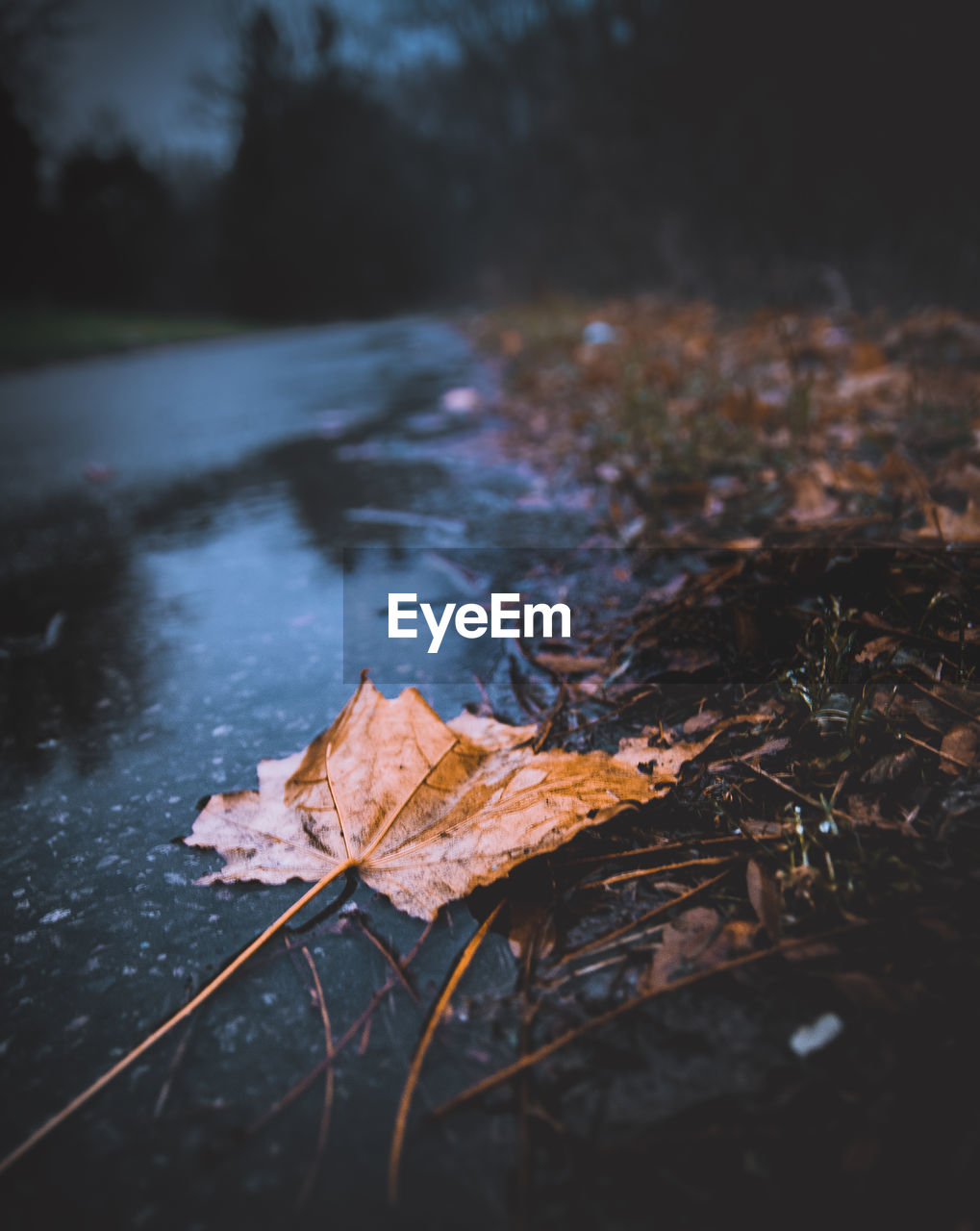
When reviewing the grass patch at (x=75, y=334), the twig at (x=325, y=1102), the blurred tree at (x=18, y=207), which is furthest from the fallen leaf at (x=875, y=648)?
the blurred tree at (x=18, y=207)

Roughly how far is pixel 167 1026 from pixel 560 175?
42.6 feet

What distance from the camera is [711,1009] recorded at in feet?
2.01

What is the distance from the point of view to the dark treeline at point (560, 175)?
412 cm

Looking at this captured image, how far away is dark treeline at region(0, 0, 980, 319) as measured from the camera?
4.12 metres

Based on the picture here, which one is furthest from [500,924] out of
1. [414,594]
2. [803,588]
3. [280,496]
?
[280,496]

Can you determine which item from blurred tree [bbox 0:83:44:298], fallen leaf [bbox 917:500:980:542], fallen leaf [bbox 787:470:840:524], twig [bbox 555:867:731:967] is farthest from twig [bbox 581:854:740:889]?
blurred tree [bbox 0:83:44:298]

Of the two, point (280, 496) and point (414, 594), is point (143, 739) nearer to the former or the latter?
point (414, 594)

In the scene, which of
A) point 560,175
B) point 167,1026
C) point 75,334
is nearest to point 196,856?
point 167,1026

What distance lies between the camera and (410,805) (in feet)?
2.79

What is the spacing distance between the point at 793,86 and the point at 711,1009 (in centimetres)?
610

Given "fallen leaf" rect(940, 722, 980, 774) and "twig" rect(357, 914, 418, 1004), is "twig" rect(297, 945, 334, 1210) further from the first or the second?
"fallen leaf" rect(940, 722, 980, 774)

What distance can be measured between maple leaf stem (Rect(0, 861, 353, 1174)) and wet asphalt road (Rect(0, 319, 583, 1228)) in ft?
0.03

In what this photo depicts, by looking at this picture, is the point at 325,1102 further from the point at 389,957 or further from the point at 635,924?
the point at 635,924

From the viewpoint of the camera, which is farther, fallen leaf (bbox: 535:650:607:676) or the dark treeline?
the dark treeline
